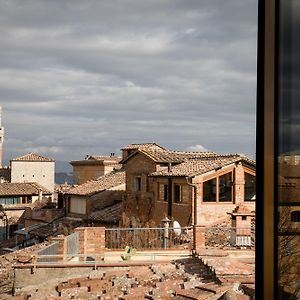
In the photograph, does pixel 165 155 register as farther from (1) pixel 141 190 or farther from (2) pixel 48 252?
(2) pixel 48 252

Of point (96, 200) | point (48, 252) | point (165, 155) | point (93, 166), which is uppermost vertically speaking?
point (93, 166)

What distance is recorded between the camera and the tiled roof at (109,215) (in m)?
13.3

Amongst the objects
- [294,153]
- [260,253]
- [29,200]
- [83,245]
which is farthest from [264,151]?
[29,200]

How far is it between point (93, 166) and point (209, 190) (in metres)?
14.2

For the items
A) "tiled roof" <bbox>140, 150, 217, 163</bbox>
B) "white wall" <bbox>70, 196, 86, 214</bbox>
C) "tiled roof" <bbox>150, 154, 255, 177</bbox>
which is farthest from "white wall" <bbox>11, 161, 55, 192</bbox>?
"tiled roof" <bbox>150, 154, 255, 177</bbox>

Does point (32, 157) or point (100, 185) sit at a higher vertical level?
point (32, 157)

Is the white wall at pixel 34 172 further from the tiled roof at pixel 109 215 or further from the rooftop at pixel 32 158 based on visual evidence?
the tiled roof at pixel 109 215

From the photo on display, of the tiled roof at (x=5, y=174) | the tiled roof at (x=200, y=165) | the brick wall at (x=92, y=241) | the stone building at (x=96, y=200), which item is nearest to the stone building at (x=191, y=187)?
the tiled roof at (x=200, y=165)

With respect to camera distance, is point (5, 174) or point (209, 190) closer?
point (209, 190)

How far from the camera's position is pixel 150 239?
8.70 meters

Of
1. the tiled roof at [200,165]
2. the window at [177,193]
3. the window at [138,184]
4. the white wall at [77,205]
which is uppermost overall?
the tiled roof at [200,165]

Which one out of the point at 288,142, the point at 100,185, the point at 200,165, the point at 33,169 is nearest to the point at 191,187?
the point at 200,165

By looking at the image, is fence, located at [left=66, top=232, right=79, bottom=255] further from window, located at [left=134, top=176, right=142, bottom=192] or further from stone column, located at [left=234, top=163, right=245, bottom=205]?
window, located at [left=134, top=176, right=142, bottom=192]

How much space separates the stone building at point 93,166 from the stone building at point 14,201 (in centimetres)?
386
